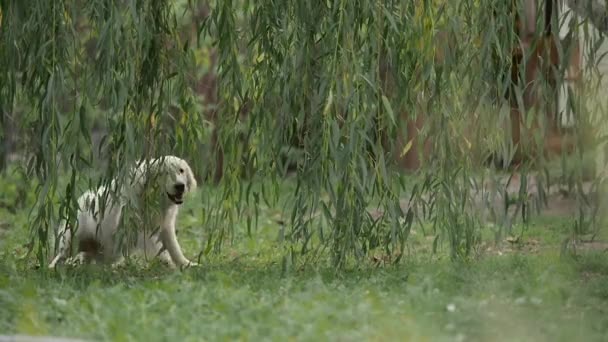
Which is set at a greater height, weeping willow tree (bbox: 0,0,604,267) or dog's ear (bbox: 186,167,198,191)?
weeping willow tree (bbox: 0,0,604,267)

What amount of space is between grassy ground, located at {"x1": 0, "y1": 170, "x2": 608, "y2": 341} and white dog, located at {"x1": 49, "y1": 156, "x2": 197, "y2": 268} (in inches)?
10.9

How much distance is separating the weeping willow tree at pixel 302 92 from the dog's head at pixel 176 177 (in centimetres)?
44

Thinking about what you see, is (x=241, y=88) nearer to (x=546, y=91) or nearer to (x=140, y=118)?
(x=140, y=118)

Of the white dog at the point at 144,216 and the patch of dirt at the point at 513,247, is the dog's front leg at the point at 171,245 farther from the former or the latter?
the patch of dirt at the point at 513,247

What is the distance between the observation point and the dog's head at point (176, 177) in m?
8.38

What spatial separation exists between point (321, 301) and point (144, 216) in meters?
2.42

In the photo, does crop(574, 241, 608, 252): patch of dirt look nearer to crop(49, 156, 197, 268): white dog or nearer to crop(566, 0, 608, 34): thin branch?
crop(566, 0, 608, 34): thin branch

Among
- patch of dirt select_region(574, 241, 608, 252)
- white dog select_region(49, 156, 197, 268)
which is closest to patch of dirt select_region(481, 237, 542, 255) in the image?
patch of dirt select_region(574, 241, 608, 252)

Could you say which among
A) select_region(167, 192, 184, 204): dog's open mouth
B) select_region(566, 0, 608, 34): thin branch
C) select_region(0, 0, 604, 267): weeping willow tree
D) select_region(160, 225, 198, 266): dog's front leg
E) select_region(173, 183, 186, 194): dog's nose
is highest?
select_region(566, 0, 608, 34): thin branch

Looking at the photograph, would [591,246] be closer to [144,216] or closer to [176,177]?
[176,177]

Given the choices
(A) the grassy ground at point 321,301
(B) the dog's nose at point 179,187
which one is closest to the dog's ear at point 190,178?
(B) the dog's nose at point 179,187

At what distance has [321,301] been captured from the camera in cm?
607

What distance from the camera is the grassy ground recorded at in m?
5.50

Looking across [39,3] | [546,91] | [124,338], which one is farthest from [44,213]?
[546,91]
